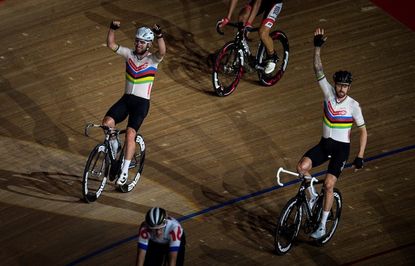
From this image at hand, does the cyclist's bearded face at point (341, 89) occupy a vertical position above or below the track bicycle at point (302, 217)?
above

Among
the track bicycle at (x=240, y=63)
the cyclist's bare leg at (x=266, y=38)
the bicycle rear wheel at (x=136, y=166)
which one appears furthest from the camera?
the cyclist's bare leg at (x=266, y=38)

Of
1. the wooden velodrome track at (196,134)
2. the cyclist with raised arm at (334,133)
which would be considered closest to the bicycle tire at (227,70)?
the wooden velodrome track at (196,134)

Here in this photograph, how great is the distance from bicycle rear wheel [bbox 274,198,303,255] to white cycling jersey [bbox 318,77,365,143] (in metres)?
0.78

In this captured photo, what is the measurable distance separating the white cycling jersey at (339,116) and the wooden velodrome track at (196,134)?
3.50 feet

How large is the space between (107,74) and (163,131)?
4.67 ft

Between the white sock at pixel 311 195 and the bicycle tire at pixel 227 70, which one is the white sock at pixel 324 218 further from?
the bicycle tire at pixel 227 70

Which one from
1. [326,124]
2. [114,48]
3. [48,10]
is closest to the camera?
[326,124]

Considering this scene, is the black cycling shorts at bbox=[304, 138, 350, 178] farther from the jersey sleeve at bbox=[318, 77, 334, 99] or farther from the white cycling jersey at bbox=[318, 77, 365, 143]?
the jersey sleeve at bbox=[318, 77, 334, 99]

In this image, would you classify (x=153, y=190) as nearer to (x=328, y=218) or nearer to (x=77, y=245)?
(x=77, y=245)

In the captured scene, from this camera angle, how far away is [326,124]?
1072cm

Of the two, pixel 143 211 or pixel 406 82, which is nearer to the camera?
pixel 143 211

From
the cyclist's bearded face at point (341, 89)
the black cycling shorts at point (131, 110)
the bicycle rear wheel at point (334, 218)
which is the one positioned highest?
the cyclist's bearded face at point (341, 89)

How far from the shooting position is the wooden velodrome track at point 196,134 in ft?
35.9

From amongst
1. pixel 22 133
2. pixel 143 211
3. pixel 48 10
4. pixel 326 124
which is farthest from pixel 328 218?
pixel 48 10
